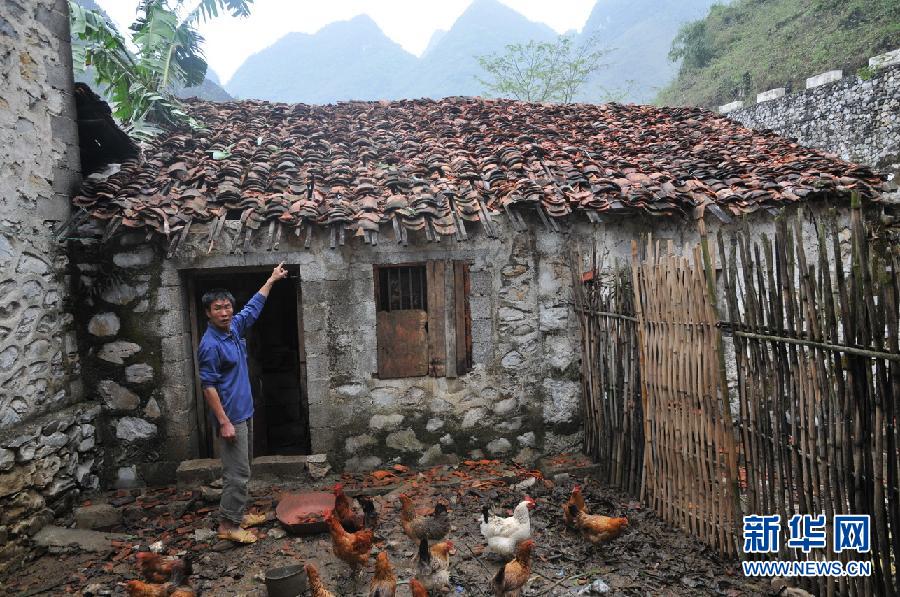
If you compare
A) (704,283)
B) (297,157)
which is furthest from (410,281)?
(704,283)

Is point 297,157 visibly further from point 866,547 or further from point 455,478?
point 866,547

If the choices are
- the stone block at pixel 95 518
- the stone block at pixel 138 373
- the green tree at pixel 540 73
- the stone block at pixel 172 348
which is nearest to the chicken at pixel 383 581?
the stone block at pixel 95 518

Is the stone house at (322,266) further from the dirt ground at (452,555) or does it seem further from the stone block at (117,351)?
the dirt ground at (452,555)

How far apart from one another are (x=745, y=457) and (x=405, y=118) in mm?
6740

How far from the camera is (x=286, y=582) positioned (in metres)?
3.64

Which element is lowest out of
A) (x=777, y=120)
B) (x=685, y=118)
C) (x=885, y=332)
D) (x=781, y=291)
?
(x=885, y=332)

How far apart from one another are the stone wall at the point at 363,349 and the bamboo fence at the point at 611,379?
0.34 meters

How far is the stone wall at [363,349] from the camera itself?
17.7 feet

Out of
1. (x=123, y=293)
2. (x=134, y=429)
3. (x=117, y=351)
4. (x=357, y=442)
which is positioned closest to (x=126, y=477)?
(x=134, y=429)

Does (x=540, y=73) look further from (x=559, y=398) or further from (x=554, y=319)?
(x=559, y=398)

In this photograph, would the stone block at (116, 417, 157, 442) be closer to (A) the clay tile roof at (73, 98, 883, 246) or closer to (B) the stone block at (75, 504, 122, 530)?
(B) the stone block at (75, 504, 122, 530)

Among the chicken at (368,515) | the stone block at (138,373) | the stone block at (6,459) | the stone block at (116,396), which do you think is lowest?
the chicken at (368,515)

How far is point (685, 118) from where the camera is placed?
30.0 feet

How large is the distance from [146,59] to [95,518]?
7.41m
